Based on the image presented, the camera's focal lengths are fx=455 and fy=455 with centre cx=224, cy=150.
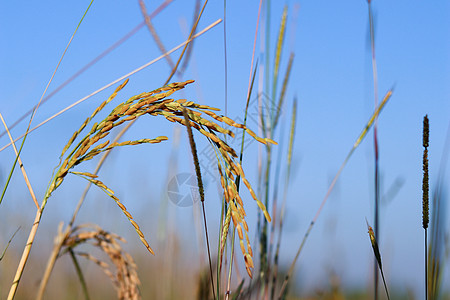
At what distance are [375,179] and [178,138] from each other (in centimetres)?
109

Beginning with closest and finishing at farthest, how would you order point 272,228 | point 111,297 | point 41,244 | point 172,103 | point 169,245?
point 172,103
point 272,228
point 169,245
point 41,244
point 111,297

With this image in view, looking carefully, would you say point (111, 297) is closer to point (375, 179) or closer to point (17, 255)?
point (17, 255)

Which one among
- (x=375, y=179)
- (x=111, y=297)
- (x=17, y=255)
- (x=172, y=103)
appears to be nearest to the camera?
(x=172, y=103)

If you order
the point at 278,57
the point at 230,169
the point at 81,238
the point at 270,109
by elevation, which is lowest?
the point at 81,238

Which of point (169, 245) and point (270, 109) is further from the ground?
point (270, 109)

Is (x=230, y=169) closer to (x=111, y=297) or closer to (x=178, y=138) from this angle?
(x=178, y=138)

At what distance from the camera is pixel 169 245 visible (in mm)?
1966

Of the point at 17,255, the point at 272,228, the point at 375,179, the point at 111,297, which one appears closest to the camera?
the point at 375,179

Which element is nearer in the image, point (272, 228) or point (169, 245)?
point (272, 228)

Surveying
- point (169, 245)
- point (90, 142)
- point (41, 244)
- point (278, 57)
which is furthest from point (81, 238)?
point (41, 244)

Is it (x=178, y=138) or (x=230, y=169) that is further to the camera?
(x=178, y=138)

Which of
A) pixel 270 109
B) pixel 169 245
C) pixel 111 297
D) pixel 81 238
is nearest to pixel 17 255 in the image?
pixel 111 297

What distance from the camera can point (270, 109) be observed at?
4.23ft

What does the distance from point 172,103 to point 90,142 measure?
6.0 inches
